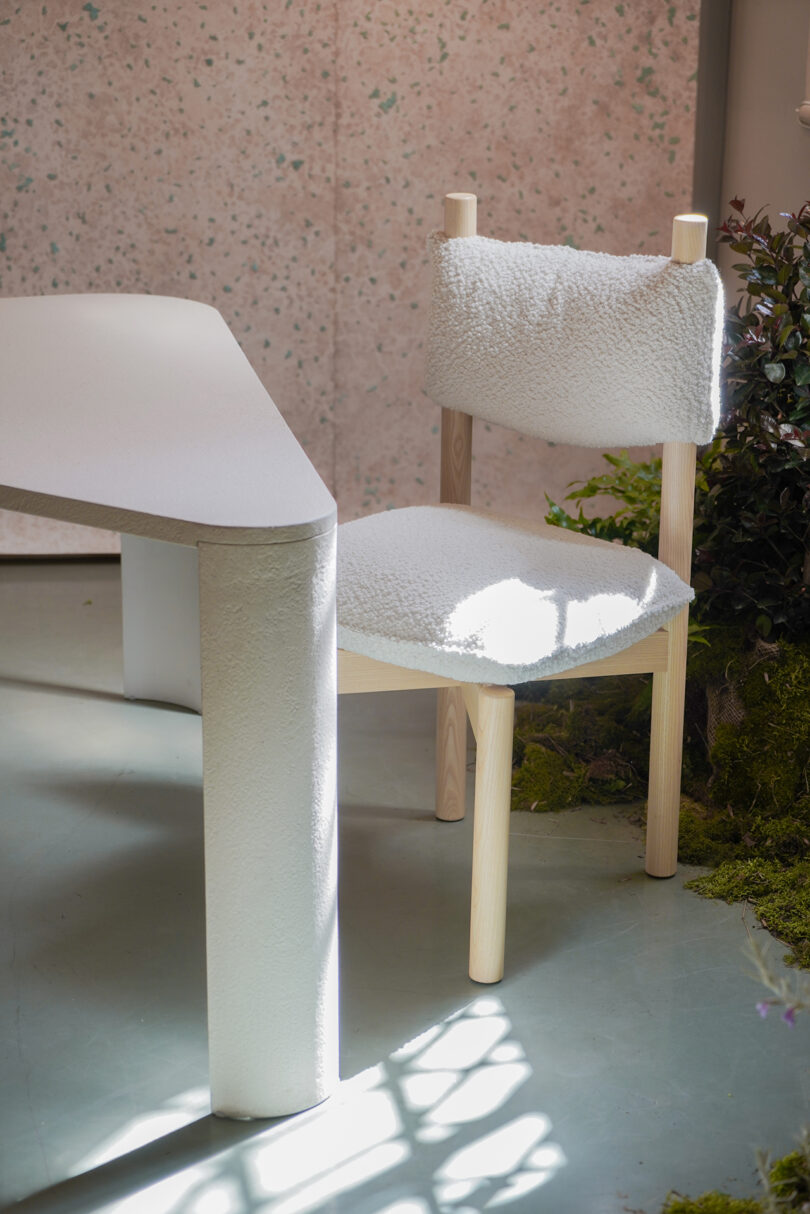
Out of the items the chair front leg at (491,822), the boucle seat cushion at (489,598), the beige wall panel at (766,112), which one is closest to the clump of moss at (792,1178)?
the chair front leg at (491,822)

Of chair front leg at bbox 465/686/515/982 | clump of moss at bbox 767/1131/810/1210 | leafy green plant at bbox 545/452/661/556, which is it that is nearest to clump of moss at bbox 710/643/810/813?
leafy green plant at bbox 545/452/661/556

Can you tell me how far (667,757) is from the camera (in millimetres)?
1821

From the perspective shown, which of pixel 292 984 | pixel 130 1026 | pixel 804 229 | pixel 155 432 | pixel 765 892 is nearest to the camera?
pixel 292 984

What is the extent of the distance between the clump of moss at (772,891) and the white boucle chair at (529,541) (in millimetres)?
77

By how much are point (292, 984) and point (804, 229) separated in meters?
1.31

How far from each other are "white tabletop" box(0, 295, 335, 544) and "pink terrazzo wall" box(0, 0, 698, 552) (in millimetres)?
1246

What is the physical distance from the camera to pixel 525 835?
2002 millimetres

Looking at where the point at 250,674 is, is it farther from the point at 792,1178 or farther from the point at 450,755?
the point at 450,755

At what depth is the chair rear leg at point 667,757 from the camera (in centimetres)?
178

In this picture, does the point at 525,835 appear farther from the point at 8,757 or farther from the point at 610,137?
the point at 610,137

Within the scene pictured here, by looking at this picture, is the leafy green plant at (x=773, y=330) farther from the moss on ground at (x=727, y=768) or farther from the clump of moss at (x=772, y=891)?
the clump of moss at (x=772, y=891)

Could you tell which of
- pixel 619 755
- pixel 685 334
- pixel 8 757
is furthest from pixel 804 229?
pixel 8 757

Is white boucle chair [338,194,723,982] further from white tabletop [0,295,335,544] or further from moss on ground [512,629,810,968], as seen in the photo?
white tabletop [0,295,335,544]

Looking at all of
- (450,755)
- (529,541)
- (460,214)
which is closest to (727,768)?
(450,755)
